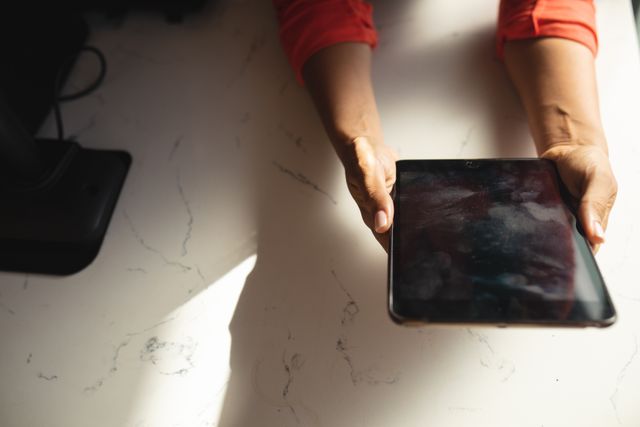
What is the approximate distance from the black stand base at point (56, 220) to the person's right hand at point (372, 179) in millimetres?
311

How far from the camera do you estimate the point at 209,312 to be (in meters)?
0.57

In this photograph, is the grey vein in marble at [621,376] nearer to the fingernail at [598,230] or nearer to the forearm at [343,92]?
the fingernail at [598,230]

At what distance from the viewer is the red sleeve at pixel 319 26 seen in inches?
26.2

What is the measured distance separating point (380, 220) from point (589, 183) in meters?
0.20

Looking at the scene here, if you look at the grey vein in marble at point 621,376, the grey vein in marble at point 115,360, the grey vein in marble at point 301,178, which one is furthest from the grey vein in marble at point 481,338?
the grey vein in marble at point 115,360

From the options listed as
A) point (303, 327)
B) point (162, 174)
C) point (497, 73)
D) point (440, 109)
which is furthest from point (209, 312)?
point (497, 73)

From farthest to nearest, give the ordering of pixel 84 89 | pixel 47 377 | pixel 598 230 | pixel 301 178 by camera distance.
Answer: pixel 84 89
pixel 301 178
pixel 47 377
pixel 598 230

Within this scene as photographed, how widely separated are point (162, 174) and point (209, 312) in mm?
217

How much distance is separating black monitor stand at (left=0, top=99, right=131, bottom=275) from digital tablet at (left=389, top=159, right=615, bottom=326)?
0.37 meters

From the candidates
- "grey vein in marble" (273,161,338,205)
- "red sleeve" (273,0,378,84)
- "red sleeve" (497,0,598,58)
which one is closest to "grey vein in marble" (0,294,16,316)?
"grey vein in marble" (273,161,338,205)

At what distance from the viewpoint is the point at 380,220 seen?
48cm

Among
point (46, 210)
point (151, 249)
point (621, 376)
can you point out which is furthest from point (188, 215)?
point (621, 376)

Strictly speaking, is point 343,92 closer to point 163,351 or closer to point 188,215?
point 188,215

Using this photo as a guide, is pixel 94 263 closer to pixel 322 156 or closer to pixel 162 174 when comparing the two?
pixel 162 174
